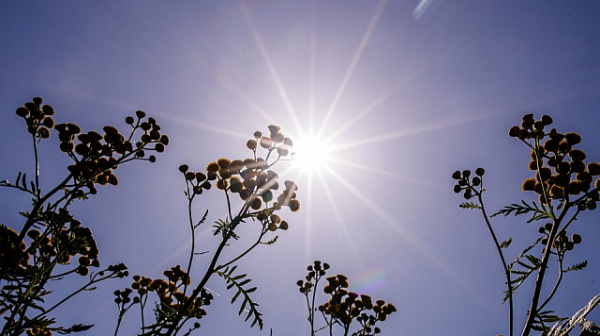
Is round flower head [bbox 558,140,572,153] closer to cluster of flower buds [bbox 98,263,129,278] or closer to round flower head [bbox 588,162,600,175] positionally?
round flower head [bbox 588,162,600,175]

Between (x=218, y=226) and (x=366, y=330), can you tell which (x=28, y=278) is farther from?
(x=366, y=330)

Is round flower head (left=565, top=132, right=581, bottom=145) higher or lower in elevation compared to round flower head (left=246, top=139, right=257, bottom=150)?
lower

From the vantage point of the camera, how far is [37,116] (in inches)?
185

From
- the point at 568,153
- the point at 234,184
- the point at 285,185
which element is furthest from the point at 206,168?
the point at 568,153

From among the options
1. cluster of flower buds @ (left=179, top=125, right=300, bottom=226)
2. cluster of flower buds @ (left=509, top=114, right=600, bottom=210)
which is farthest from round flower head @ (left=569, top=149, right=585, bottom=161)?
cluster of flower buds @ (left=179, top=125, right=300, bottom=226)

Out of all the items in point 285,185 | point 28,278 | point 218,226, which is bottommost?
point 28,278

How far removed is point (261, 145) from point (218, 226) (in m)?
1.40

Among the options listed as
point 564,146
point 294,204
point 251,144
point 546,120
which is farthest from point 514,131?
point 251,144

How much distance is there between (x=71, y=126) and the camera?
4805mm

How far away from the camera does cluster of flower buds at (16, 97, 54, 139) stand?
4.62 m

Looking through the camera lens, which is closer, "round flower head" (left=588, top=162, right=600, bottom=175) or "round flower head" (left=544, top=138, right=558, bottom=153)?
"round flower head" (left=588, top=162, right=600, bottom=175)

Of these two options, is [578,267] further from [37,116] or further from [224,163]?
[37,116]

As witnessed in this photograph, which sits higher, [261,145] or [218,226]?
[261,145]

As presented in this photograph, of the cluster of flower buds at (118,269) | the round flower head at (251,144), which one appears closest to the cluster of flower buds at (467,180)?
the round flower head at (251,144)
